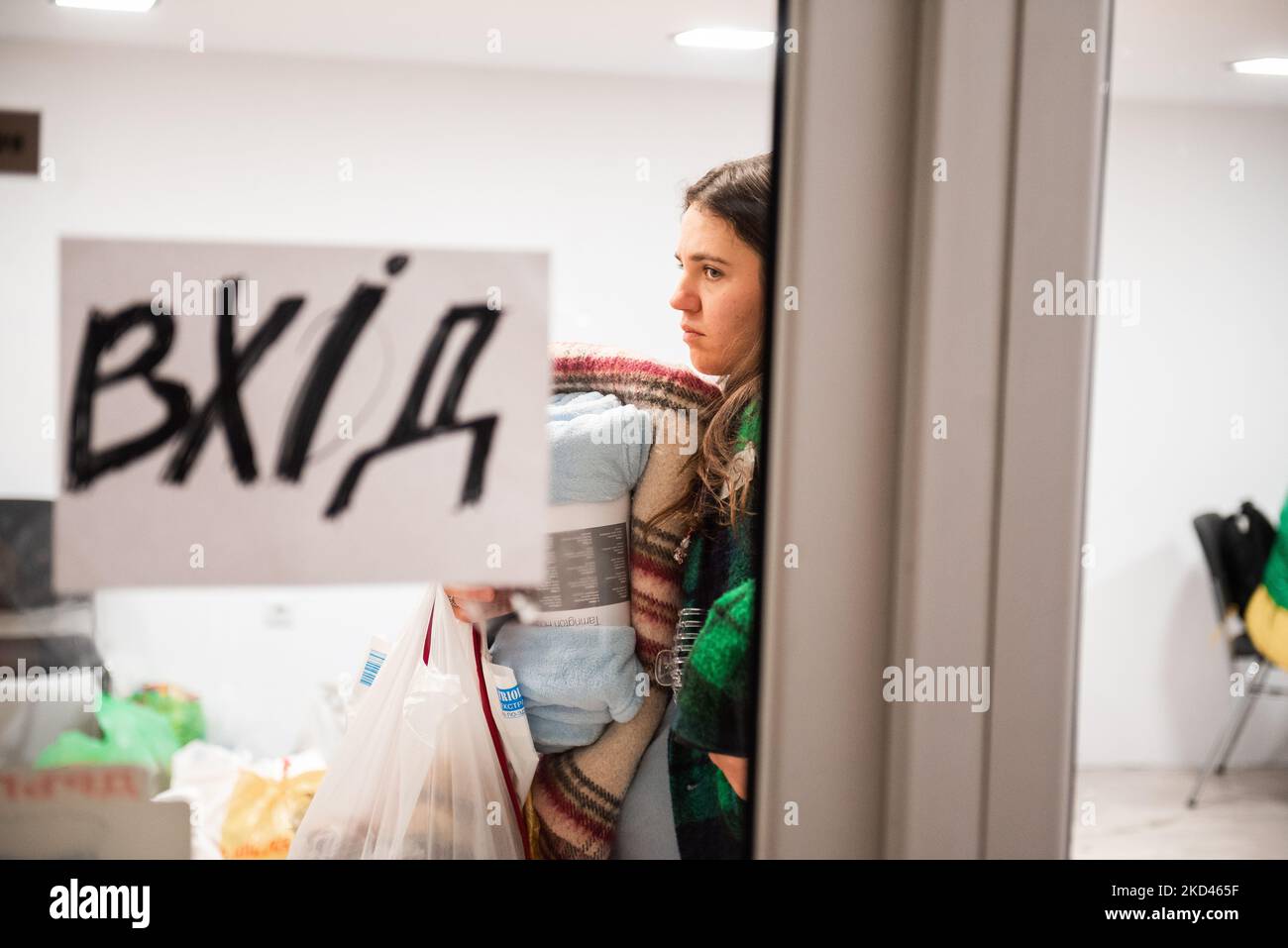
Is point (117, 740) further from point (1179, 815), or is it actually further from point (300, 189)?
point (1179, 815)

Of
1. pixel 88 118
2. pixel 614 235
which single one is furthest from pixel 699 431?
pixel 88 118

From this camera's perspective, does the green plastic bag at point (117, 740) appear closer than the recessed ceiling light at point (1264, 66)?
Yes

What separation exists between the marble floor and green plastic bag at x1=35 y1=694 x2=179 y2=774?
2.69ft

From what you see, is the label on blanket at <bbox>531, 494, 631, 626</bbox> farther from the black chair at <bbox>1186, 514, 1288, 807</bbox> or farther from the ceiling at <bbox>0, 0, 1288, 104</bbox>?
the black chair at <bbox>1186, 514, 1288, 807</bbox>

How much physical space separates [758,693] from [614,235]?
42 cm

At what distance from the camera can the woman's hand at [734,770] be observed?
89cm

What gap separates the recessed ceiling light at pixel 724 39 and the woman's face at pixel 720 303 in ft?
0.52

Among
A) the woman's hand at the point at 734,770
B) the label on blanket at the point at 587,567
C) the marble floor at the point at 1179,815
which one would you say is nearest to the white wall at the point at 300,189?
the label on blanket at the point at 587,567

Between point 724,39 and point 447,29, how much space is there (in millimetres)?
231

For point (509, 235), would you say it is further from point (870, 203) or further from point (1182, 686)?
point (1182, 686)

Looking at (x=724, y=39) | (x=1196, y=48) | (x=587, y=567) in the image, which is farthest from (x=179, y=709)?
(x=1196, y=48)

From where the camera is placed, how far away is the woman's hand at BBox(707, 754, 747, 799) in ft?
2.92

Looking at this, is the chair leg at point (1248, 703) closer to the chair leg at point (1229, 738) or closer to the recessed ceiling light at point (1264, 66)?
the chair leg at point (1229, 738)

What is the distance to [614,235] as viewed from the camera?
826 mm
